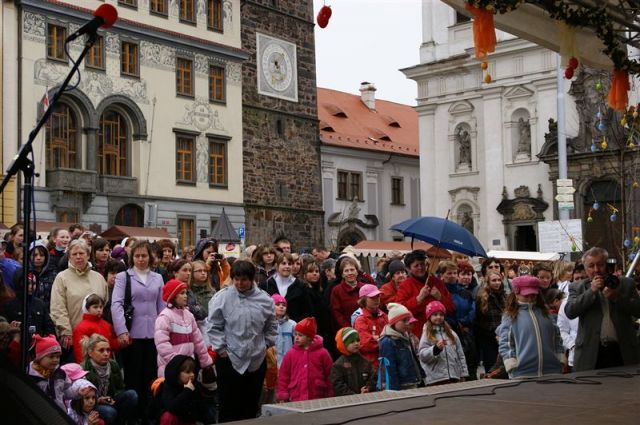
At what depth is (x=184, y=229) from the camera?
37.9 m

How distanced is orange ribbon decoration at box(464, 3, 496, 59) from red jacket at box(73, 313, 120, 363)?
442 centimetres

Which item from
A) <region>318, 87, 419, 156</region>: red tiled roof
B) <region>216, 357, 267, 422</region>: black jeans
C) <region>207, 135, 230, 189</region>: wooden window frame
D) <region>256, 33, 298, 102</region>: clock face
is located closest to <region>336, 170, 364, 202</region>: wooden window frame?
<region>318, 87, 419, 156</region>: red tiled roof

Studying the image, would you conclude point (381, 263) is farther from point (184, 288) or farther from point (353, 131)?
point (353, 131)

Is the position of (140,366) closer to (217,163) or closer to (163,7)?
(163,7)

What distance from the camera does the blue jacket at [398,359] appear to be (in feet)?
31.0

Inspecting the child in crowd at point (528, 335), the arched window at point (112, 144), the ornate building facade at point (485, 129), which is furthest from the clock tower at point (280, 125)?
the child in crowd at point (528, 335)

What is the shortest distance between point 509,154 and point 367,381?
32.4 metres

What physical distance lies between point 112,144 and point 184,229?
15.5 feet

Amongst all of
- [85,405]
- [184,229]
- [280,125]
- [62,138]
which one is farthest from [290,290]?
[280,125]

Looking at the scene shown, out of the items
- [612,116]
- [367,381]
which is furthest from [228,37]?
[367,381]

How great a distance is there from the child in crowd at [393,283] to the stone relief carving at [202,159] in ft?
87.8

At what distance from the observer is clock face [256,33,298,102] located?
41719 mm

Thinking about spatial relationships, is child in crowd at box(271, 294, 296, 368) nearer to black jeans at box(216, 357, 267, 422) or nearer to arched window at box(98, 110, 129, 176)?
black jeans at box(216, 357, 267, 422)

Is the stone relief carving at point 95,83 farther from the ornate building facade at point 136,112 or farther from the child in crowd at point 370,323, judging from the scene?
the child in crowd at point 370,323
